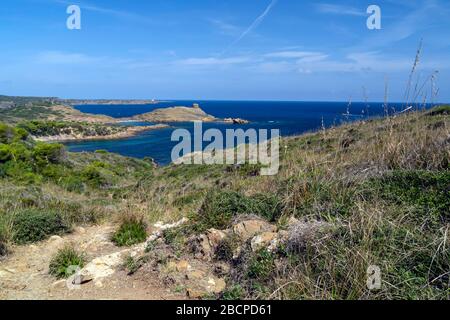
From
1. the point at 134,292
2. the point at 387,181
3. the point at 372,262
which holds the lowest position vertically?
the point at 134,292

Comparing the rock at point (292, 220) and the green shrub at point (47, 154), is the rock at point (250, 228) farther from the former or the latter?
the green shrub at point (47, 154)

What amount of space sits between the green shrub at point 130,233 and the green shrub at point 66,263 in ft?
2.27

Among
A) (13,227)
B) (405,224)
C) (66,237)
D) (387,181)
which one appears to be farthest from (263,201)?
(13,227)

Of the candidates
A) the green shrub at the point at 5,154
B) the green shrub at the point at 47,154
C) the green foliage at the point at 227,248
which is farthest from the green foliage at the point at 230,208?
the green shrub at the point at 47,154

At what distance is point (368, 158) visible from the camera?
5.41 meters

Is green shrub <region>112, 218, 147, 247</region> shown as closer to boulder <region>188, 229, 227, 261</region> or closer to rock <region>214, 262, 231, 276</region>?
boulder <region>188, 229, 227, 261</region>

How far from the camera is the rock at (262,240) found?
371 cm

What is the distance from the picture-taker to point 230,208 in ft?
→ 15.7

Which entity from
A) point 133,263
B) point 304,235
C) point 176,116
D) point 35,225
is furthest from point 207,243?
point 176,116

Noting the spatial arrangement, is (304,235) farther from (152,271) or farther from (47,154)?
(47,154)

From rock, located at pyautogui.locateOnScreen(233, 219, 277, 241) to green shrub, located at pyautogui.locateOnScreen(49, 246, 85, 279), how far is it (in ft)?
6.43

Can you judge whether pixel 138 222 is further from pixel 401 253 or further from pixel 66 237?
pixel 401 253

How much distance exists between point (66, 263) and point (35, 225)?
4.67 feet

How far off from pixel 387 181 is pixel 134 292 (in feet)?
10.5
